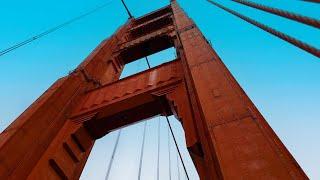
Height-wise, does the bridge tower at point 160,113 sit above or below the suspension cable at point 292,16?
below

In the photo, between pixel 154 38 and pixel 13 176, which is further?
pixel 154 38

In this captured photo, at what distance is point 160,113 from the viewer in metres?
5.06

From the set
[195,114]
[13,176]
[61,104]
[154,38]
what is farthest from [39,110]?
[154,38]

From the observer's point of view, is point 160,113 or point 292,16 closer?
point 292,16

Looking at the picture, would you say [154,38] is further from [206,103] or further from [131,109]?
[206,103]

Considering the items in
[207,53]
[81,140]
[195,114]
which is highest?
[207,53]

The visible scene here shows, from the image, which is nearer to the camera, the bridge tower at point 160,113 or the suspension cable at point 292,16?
the suspension cable at point 292,16

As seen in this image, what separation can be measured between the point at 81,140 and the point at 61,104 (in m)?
0.71

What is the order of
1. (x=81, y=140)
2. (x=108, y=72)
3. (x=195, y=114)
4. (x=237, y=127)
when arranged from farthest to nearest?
1. (x=108, y=72)
2. (x=81, y=140)
3. (x=195, y=114)
4. (x=237, y=127)

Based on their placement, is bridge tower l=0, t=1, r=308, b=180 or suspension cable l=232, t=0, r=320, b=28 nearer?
suspension cable l=232, t=0, r=320, b=28

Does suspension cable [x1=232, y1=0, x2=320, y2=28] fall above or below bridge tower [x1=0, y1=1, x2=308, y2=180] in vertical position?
above

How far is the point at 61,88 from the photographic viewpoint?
16.8ft

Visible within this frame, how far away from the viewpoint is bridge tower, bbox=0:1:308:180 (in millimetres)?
2168

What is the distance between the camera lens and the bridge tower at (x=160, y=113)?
2.17 metres
